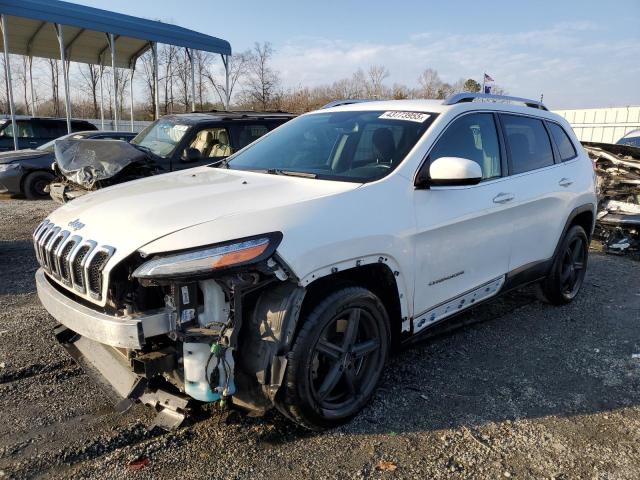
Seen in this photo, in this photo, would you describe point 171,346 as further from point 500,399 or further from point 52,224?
point 500,399

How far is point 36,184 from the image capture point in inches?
448

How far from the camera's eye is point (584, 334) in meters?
4.45

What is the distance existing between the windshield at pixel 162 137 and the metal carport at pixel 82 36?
8.76m

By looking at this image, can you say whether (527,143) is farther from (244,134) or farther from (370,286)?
(244,134)

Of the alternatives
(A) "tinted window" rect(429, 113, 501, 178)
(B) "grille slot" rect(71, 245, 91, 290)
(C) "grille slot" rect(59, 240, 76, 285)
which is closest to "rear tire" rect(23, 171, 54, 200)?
(C) "grille slot" rect(59, 240, 76, 285)

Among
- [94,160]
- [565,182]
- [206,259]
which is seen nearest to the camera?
[206,259]

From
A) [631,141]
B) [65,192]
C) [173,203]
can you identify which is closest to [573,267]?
[173,203]

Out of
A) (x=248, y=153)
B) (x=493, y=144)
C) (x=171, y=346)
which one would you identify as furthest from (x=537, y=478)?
(x=248, y=153)

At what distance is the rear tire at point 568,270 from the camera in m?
4.81

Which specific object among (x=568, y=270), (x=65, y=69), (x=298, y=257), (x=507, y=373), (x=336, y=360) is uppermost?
(x=65, y=69)

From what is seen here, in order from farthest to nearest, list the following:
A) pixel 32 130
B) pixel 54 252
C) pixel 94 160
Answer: pixel 32 130, pixel 94 160, pixel 54 252

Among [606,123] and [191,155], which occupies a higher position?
[606,123]

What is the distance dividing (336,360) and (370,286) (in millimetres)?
484

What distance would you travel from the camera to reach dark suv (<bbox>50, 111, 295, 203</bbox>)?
6.94 meters
